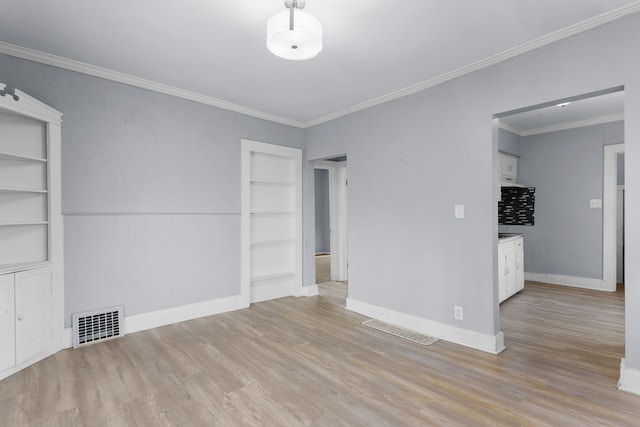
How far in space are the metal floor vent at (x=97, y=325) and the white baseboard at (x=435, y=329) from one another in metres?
2.55

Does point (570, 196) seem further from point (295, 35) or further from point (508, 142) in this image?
point (295, 35)

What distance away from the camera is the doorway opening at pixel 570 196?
474 centimetres

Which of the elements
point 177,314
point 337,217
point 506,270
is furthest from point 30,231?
point 506,270

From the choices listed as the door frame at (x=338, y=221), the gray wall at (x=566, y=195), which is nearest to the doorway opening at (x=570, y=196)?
the gray wall at (x=566, y=195)

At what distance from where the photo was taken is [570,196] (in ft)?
17.2

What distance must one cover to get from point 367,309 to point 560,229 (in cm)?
378

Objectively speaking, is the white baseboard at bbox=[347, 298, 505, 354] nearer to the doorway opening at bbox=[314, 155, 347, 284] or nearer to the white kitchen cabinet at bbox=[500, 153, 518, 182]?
the doorway opening at bbox=[314, 155, 347, 284]

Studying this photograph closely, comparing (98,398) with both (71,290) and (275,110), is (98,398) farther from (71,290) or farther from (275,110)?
(275,110)

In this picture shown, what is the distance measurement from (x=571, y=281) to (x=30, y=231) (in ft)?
23.1

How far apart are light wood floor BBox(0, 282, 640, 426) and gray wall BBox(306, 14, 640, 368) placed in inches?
18.3

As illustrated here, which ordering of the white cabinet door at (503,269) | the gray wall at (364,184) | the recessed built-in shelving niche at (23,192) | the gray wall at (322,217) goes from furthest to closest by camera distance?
the gray wall at (322,217)
the white cabinet door at (503,269)
the recessed built-in shelving niche at (23,192)
the gray wall at (364,184)

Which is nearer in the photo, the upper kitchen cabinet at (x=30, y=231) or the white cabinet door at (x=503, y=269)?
the upper kitchen cabinet at (x=30, y=231)

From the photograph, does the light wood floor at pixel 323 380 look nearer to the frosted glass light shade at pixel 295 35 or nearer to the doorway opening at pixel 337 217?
the frosted glass light shade at pixel 295 35

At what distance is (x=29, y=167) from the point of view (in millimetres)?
2807
